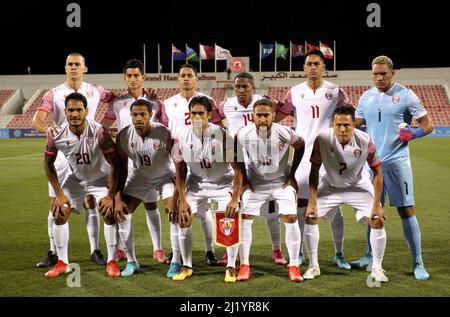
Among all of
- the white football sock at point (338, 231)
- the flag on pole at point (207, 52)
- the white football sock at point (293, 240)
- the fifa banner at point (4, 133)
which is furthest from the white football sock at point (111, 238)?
the flag on pole at point (207, 52)

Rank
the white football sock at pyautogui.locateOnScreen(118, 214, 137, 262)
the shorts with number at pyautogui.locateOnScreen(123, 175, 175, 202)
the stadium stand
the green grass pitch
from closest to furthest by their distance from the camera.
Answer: the green grass pitch < the white football sock at pyautogui.locateOnScreen(118, 214, 137, 262) < the shorts with number at pyautogui.locateOnScreen(123, 175, 175, 202) < the stadium stand

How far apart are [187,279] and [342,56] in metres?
52.7

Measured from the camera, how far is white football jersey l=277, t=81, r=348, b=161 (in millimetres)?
5660

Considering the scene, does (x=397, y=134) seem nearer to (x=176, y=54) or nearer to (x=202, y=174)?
(x=202, y=174)

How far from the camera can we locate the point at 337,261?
18.2 feet

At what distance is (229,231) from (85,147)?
1.79 meters

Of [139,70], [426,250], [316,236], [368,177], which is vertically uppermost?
[139,70]

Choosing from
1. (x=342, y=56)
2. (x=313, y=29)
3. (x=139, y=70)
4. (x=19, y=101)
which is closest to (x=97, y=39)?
(x=19, y=101)

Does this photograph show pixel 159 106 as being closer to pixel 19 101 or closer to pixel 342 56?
pixel 19 101

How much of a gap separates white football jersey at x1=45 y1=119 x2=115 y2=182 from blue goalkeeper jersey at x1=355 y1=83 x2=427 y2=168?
285 centimetres

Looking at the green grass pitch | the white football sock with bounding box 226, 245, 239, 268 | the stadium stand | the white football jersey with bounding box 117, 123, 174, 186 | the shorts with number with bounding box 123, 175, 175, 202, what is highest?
the stadium stand

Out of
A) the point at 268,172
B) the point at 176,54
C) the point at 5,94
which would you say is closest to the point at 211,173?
the point at 268,172

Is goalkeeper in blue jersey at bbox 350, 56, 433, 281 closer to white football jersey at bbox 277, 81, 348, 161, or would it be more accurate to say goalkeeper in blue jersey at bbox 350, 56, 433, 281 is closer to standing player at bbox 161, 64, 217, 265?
white football jersey at bbox 277, 81, 348, 161

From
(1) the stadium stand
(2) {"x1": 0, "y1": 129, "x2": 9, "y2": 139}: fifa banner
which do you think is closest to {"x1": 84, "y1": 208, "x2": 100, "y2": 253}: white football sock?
(2) {"x1": 0, "y1": 129, "x2": 9, "y2": 139}: fifa banner
